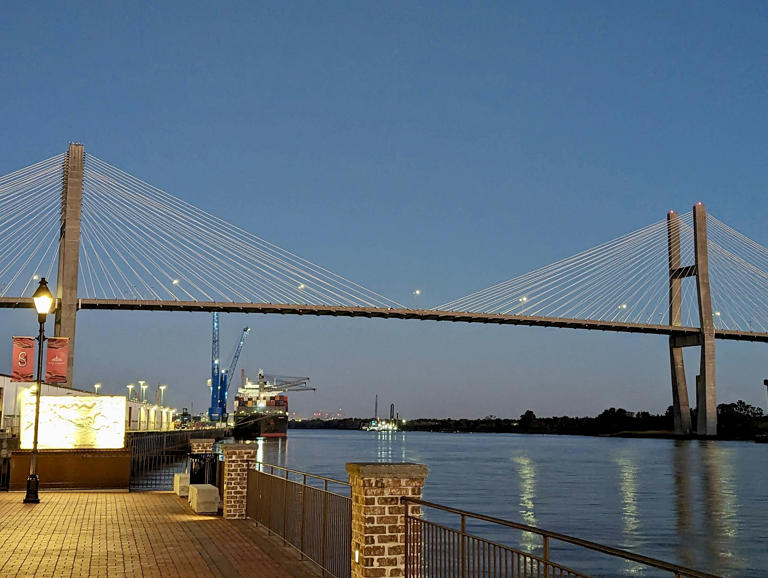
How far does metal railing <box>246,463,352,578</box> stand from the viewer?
11.2 m

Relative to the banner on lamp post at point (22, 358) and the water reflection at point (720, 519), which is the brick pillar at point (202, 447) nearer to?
the banner on lamp post at point (22, 358)

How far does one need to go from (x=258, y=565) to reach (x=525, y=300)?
79.0 meters

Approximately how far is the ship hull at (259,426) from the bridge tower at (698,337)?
95783 mm

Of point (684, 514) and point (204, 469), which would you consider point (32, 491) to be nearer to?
point (204, 469)

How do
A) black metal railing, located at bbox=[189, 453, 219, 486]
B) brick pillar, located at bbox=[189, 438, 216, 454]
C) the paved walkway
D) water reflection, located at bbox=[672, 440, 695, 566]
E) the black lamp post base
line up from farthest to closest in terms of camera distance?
water reflection, located at bbox=[672, 440, 695, 566] < brick pillar, located at bbox=[189, 438, 216, 454] < black metal railing, located at bbox=[189, 453, 219, 486] < the black lamp post base < the paved walkway

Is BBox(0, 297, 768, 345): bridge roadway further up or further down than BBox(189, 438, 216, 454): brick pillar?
further up

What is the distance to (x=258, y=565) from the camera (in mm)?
11938

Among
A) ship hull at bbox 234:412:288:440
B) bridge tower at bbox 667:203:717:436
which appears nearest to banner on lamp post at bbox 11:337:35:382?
bridge tower at bbox 667:203:717:436

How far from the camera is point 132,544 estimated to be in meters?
13.5

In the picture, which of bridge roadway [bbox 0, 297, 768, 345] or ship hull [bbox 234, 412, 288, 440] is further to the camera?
ship hull [bbox 234, 412, 288, 440]

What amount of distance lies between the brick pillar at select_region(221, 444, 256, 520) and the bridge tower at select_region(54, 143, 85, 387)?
119 feet

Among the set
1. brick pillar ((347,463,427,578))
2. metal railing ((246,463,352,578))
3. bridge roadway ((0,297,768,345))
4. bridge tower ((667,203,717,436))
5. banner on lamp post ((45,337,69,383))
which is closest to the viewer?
brick pillar ((347,463,427,578))

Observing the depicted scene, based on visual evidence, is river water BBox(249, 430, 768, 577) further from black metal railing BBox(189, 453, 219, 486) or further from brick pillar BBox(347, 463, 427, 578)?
brick pillar BBox(347, 463, 427, 578)

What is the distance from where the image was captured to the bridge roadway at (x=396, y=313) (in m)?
64.6
